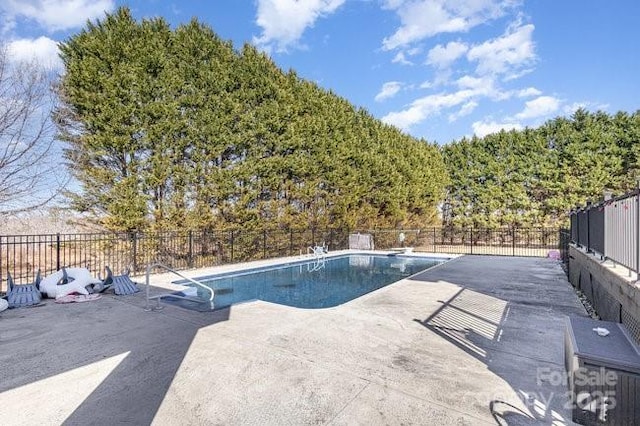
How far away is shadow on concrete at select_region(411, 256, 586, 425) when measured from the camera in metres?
2.79

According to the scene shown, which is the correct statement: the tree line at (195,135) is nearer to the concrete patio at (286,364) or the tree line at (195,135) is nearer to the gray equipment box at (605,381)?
the concrete patio at (286,364)

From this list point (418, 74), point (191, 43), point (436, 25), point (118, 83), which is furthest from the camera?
point (418, 74)

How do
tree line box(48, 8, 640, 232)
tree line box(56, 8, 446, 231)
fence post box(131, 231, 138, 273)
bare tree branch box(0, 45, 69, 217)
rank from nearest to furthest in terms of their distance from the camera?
fence post box(131, 231, 138, 273) < tree line box(56, 8, 446, 231) < tree line box(48, 8, 640, 232) < bare tree branch box(0, 45, 69, 217)

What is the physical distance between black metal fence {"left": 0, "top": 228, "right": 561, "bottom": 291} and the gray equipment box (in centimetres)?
886

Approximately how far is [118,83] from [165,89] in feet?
4.36

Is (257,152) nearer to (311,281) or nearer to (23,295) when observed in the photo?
(311,281)

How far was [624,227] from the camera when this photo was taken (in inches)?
151

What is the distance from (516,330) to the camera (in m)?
4.64

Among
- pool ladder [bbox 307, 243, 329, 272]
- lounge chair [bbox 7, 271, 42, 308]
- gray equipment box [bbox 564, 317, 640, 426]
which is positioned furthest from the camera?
pool ladder [bbox 307, 243, 329, 272]

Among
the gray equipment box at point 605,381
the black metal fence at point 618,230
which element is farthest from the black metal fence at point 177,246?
the black metal fence at point 618,230

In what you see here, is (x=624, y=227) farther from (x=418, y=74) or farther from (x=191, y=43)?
(x=418, y=74)

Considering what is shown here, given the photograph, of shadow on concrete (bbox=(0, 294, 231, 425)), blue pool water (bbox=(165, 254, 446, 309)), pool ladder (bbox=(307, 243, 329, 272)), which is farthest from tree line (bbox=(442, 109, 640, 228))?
shadow on concrete (bbox=(0, 294, 231, 425))

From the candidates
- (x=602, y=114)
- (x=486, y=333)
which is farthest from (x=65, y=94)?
(x=602, y=114)

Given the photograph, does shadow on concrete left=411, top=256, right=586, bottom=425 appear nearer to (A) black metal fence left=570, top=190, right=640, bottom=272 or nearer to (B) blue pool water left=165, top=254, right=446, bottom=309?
(A) black metal fence left=570, top=190, right=640, bottom=272
